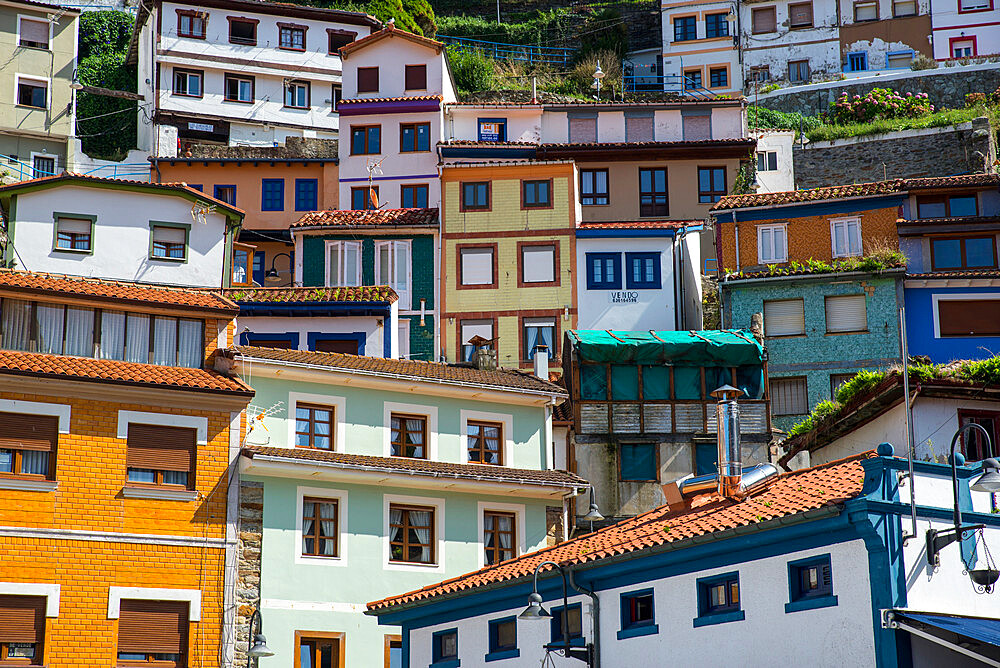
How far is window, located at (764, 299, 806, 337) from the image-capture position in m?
48.2

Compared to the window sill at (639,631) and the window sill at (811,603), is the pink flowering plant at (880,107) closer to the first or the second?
the window sill at (639,631)

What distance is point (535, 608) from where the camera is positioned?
23719 millimetres

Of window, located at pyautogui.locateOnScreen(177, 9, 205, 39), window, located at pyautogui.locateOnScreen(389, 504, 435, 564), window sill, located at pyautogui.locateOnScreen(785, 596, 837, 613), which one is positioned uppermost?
window, located at pyautogui.locateOnScreen(177, 9, 205, 39)

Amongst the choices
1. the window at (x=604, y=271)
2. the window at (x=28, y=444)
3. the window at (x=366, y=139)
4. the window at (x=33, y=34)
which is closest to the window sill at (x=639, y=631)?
the window at (x=28, y=444)

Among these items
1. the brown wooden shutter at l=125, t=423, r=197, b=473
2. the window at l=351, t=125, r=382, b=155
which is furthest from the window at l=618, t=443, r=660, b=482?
the window at l=351, t=125, r=382, b=155

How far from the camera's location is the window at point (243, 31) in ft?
237

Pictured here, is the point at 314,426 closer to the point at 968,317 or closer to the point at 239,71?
the point at 968,317

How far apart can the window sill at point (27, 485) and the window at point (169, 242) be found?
1577 centimetres

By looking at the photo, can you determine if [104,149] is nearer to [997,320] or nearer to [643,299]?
[643,299]

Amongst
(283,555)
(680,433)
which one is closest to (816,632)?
(283,555)

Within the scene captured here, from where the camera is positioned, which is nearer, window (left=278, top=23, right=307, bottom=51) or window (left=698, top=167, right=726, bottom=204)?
window (left=698, top=167, right=726, bottom=204)

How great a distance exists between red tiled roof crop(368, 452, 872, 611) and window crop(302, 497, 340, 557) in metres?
3.58

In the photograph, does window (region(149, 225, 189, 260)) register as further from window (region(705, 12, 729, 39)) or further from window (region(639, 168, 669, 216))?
window (region(705, 12, 729, 39))

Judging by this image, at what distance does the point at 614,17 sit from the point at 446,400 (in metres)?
58.8
